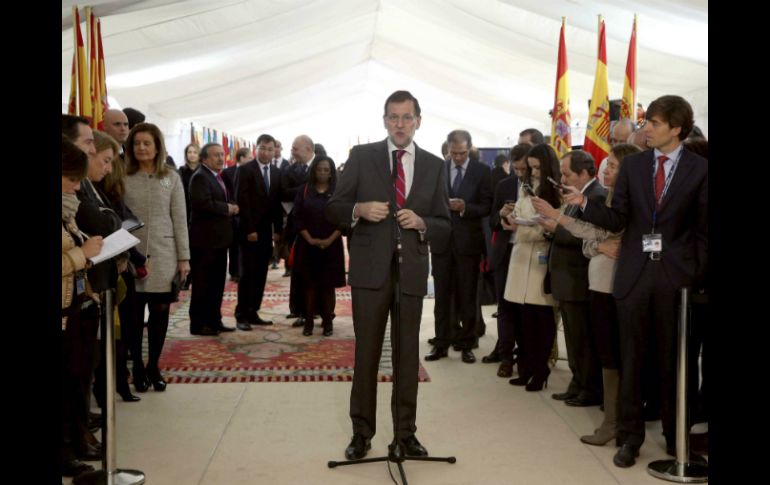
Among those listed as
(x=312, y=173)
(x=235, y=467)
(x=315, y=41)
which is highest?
(x=315, y=41)

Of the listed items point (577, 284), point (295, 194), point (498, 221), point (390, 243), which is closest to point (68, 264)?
point (390, 243)

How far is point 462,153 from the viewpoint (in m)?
5.50

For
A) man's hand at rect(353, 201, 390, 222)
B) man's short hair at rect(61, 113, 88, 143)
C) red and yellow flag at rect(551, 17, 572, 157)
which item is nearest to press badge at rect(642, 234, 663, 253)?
man's hand at rect(353, 201, 390, 222)

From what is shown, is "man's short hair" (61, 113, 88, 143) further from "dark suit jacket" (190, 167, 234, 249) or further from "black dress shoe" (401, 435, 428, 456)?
"dark suit jacket" (190, 167, 234, 249)

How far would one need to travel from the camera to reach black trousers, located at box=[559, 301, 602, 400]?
4.30m

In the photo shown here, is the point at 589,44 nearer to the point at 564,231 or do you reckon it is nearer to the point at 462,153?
the point at 462,153

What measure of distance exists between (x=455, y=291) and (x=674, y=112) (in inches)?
101

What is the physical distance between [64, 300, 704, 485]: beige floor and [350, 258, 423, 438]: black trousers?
0.20 m

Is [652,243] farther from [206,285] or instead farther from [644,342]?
[206,285]

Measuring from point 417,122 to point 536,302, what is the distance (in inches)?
64.6

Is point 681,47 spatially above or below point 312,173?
above

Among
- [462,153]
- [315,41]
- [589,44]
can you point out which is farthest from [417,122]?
[315,41]

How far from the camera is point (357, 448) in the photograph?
345 cm

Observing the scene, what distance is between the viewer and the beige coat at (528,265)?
462 cm
